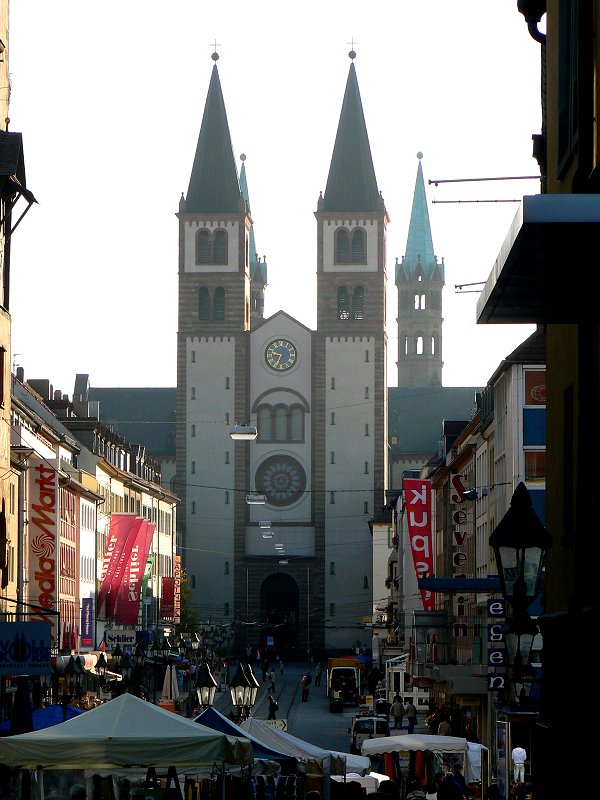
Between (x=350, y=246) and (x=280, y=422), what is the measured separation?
11656 mm

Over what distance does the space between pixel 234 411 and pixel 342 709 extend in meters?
45.7

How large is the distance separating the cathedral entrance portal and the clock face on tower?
40.5 ft

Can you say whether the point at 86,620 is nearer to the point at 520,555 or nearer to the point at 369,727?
the point at 369,727

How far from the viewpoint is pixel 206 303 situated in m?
107

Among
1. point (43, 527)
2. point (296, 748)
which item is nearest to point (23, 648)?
point (296, 748)

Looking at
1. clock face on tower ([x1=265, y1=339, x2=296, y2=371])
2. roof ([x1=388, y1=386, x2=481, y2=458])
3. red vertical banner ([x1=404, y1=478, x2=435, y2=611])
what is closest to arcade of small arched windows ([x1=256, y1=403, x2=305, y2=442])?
clock face on tower ([x1=265, y1=339, x2=296, y2=371])

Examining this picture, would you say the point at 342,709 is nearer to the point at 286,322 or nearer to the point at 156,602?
the point at 156,602

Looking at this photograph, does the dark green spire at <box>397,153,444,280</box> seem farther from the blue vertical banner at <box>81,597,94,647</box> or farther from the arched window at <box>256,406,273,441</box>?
the blue vertical banner at <box>81,597,94,647</box>

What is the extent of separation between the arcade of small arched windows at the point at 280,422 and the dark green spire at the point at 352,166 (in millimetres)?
12524

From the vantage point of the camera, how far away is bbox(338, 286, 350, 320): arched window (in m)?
107

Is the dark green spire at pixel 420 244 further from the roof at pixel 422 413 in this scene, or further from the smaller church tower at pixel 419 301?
the roof at pixel 422 413

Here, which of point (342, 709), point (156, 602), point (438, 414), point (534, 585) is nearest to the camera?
point (534, 585)

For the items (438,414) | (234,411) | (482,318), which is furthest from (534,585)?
(438,414)

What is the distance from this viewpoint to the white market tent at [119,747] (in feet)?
50.0
